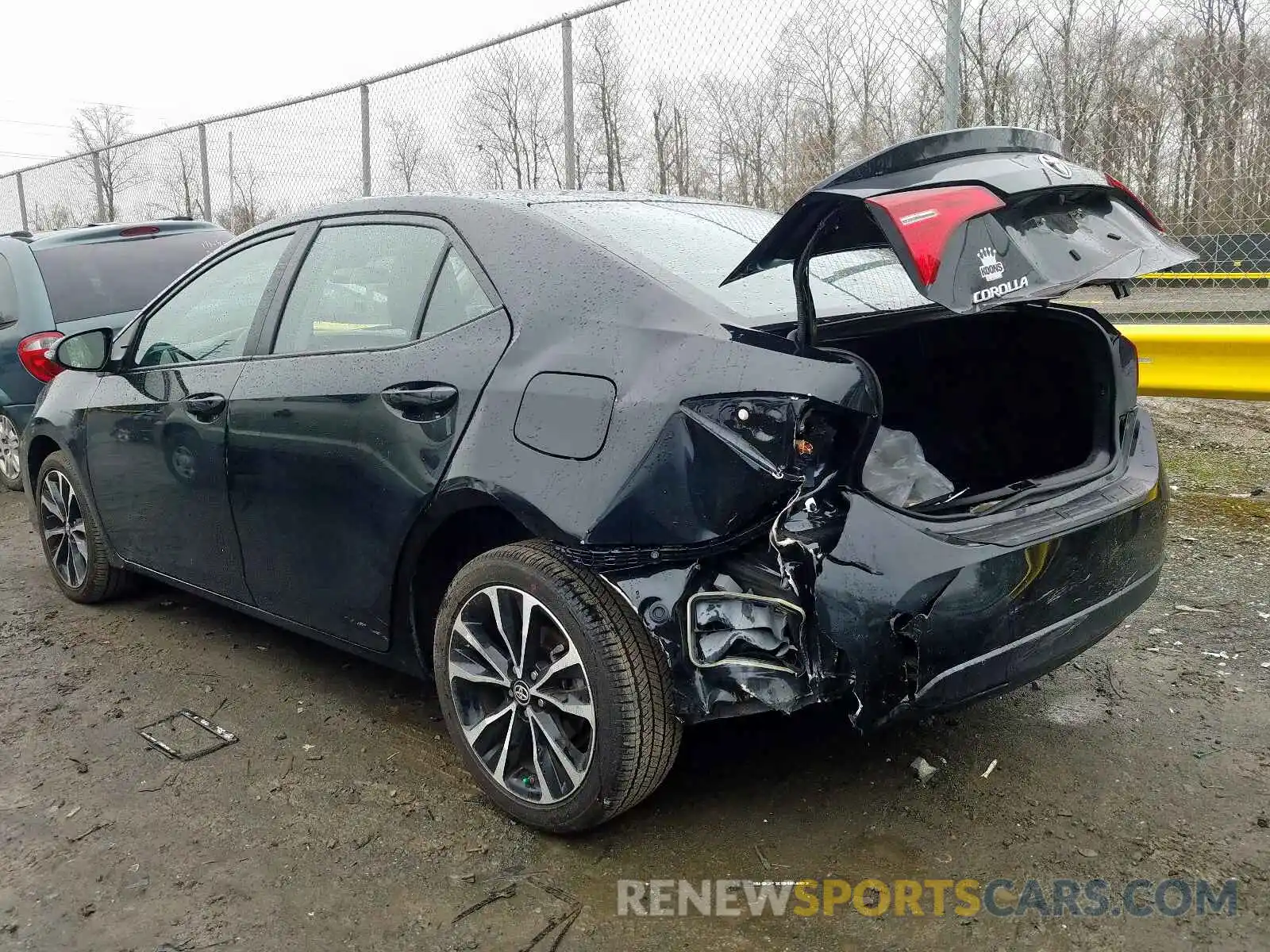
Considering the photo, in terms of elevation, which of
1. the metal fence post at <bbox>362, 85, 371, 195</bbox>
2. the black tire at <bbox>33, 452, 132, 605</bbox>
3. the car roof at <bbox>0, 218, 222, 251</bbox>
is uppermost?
the metal fence post at <bbox>362, 85, 371, 195</bbox>

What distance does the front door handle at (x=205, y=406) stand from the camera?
342cm

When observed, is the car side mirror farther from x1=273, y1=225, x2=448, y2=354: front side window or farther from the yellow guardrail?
the yellow guardrail

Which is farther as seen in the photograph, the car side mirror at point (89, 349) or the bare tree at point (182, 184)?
the bare tree at point (182, 184)

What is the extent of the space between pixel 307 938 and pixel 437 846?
1.32ft

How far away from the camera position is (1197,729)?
3.02 meters

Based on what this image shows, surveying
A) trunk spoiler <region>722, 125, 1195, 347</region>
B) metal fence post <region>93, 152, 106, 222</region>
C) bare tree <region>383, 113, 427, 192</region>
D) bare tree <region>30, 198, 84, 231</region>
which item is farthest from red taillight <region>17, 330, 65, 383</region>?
bare tree <region>30, 198, 84, 231</region>

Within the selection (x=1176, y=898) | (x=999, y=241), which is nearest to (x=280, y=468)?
(x=999, y=241)

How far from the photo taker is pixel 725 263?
9.22 ft

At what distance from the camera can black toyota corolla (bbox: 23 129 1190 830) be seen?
2201 mm

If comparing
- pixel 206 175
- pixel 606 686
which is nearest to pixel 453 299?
pixel 606 686

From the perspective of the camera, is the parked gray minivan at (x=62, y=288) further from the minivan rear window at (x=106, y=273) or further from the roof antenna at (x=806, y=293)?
the roof antenna at (x=806, y=293)

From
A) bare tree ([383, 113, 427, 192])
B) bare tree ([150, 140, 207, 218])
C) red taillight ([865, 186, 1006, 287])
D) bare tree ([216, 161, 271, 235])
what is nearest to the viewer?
red taillight ([865, 186, 1006, 287])

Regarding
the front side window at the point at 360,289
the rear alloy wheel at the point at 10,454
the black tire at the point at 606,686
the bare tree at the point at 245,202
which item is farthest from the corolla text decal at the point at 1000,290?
the bare tree at the point at 245,202

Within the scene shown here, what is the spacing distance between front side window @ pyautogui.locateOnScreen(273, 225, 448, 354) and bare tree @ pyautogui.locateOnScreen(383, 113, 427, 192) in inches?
208
